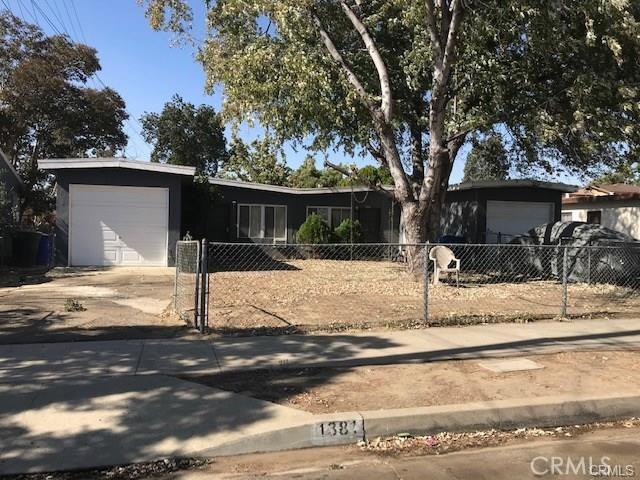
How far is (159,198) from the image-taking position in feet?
61.7

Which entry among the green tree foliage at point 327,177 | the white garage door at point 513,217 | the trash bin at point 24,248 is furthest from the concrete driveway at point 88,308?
the green tree foliage at point 327,177

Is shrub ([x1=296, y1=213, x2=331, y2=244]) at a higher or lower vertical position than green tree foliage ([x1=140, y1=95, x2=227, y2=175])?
lower

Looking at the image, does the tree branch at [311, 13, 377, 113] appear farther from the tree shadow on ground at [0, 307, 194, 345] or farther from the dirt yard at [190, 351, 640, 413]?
the dirt yard at [190, 351, 640, 413]

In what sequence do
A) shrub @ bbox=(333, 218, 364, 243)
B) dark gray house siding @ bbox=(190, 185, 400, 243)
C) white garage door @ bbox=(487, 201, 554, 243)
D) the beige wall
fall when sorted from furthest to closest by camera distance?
the beige wall < shrub @ bbox=(333, 218, 364, 243) < dark gray house siding @ bbox=(190, 185, 400, 243) < white garage door @ bbox=(487, 201, 554, 243)

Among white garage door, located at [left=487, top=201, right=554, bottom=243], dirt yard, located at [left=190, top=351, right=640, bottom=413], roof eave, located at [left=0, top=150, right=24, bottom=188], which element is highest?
roof eave, located at [left=0, top=150, right=24, bottom=188]

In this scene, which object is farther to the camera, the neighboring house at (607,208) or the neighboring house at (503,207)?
the neighboring house at (607,208)

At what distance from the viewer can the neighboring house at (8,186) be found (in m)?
18.0

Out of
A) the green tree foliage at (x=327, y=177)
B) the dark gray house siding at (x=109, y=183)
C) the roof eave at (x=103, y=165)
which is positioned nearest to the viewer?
the roof eave at (x=103, y=165)

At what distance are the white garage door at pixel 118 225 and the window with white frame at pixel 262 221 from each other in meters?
5.67

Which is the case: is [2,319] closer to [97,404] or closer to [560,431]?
[97,404]

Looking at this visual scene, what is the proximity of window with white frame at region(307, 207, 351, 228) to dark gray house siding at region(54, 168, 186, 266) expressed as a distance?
25.6ft

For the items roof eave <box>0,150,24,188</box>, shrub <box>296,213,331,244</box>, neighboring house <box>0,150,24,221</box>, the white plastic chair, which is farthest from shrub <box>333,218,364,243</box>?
roof eave <box>0,150,24,188</box>

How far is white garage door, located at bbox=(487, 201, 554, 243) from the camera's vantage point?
923 inches

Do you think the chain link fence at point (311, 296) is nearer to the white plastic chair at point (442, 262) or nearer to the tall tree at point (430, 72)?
the white plastic chair at point (442, 262)
